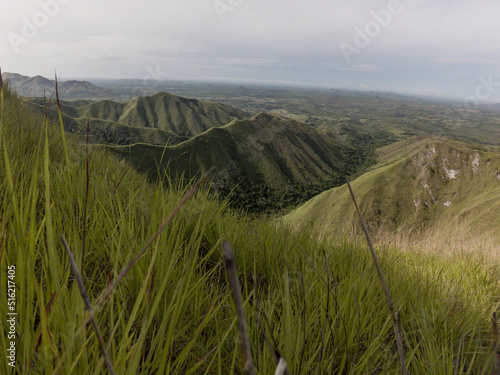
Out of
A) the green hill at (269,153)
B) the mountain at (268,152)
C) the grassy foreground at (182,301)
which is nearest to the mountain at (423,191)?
the green hill at (269,153)

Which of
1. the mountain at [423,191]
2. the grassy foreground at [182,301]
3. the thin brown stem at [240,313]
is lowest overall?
the mountain at [423,191]

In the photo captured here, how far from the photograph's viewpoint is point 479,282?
11.2ft

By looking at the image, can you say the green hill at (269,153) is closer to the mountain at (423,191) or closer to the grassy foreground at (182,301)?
the mountain at (423,191)

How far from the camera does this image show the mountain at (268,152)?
117 meters

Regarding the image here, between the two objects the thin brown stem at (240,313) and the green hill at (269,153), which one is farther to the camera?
the green hill at (269,153)

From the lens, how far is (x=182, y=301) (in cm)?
109

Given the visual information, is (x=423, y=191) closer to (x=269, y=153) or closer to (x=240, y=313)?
(x=269, y=153)

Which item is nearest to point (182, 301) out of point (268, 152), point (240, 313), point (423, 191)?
point (240, 313)

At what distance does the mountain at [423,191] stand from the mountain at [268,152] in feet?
110

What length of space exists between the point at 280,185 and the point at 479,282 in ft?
393

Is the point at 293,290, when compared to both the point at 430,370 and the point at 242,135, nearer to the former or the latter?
the point at 430,370

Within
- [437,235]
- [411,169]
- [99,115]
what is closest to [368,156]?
[411,169]

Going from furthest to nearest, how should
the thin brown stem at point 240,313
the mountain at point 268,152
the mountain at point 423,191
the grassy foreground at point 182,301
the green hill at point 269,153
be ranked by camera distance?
the mountain at point 268,152 < the green hill at point 269,153 < the mountain at point 423,191 < the grassy foreground at point 182,301 < the thin brown stem at point 240,313

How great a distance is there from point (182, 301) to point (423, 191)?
121 metres
